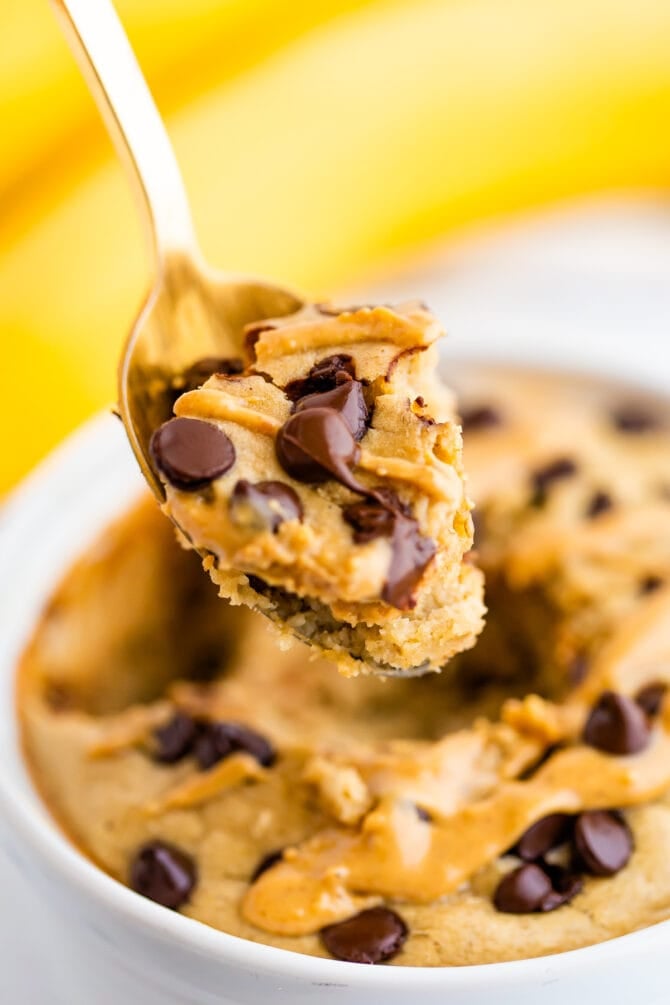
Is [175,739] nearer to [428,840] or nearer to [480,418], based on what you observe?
[428,840]

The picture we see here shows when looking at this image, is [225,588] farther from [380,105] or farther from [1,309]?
[380,105]

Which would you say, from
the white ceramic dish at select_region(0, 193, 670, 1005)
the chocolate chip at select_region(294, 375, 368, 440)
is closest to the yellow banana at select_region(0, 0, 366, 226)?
the white ceramic dish at select_region(0, 193, 670, 1005)

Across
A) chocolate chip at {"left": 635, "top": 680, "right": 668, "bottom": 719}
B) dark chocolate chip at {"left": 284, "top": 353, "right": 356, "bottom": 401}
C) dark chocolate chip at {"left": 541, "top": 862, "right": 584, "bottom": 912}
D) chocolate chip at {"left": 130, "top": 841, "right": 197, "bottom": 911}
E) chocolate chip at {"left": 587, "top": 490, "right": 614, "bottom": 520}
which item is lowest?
dark chocolate chip at {"left": 541, "top": 862, "right": 584, "bottom": 912}

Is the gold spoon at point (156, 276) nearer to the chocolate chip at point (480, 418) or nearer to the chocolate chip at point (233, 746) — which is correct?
the chocolate chip at point (233, 746)

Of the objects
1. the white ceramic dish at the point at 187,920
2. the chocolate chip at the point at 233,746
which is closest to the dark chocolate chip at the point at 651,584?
the white ceramic dish at the point at 187,920

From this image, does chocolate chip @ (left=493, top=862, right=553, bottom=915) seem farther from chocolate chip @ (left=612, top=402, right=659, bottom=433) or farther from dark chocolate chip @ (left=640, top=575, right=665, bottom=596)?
chocolate chip @ (left=612, top=402, right=659, bottom=433)
